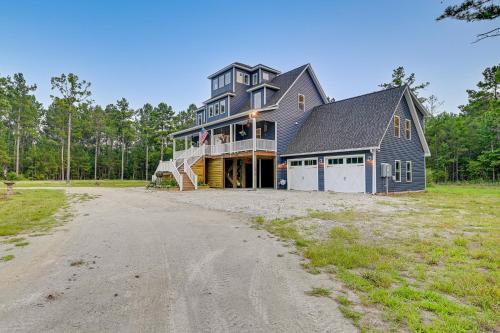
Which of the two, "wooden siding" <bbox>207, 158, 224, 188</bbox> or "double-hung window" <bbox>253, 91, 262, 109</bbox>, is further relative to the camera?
"double-hung window" <bbox>253, 91, 262, 109</bbox>

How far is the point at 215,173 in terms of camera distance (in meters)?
23.5

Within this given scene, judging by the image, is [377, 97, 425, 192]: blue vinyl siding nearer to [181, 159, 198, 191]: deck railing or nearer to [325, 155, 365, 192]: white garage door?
[325, 155, 365, 192]: white garage door

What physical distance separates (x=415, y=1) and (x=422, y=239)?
13.1 m

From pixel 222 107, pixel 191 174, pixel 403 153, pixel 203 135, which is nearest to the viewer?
pixel 403 153

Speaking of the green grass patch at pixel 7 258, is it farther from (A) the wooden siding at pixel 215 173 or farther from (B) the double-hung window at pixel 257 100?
(B) the double-hung window at pixel 257 100

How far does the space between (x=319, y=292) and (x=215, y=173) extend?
20659 mm

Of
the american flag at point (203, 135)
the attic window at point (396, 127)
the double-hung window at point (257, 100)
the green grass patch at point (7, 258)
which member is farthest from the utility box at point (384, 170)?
the green grass patch at point (7, 258)

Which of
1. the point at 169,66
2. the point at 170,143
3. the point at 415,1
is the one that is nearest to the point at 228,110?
the point at 169,66

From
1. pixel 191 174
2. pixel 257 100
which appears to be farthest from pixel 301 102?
pixel 191 174

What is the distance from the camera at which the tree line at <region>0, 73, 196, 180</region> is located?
43844mm

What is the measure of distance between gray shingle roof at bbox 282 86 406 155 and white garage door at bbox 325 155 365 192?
2.82 ft

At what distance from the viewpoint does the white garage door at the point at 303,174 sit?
1952 centimetres

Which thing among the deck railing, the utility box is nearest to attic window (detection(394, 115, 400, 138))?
the utility box

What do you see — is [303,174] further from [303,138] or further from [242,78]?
[242,78]
